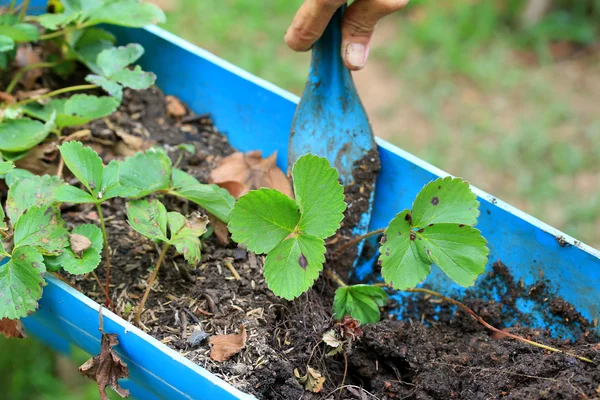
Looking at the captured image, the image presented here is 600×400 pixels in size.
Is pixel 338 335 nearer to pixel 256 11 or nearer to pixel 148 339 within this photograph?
pixel 148 339

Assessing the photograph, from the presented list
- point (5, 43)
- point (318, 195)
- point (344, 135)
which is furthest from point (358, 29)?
point (5, 43)

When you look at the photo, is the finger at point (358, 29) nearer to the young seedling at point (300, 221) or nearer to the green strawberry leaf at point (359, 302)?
the young seedling at point (300, 221)

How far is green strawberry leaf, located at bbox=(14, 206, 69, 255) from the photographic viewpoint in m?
1.01

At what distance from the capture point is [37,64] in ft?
4.72

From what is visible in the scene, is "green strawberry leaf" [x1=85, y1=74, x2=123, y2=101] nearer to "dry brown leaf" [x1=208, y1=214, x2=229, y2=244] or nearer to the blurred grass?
"dry brown leaf" [x1=208, y1=214, x2=229, y2=244]

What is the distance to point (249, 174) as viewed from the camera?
4.32 ft

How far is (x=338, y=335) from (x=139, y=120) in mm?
717

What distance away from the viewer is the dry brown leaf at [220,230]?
1.20 meters

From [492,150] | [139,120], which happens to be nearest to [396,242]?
[139,120]

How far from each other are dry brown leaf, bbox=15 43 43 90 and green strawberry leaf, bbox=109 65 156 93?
0.26 metres

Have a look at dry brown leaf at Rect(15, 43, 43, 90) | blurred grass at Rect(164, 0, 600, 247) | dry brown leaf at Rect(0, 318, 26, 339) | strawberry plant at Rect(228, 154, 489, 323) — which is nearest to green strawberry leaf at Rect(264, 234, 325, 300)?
strawberry plant at Rect(228, 154, 489, 323)

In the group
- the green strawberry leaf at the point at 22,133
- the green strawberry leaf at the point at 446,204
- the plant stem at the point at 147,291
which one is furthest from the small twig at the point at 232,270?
the green strawberry leaf at the point at 22,133

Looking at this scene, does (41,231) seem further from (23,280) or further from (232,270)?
(232,270)

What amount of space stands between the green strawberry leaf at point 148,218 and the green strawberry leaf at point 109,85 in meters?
0.28
